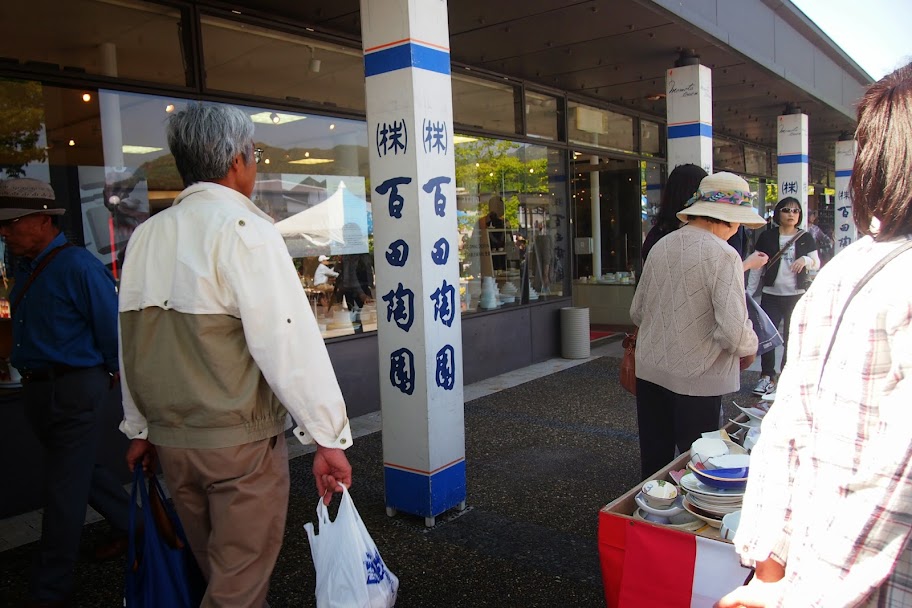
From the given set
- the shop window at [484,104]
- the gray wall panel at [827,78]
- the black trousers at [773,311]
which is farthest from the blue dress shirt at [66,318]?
the gray wall panel at [827,78]

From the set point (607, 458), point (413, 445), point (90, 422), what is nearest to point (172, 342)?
A: point (90, 422)

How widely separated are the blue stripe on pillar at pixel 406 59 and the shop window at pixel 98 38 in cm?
211

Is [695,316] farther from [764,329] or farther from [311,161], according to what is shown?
[311,161]

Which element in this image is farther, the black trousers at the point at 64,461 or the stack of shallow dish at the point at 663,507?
the black trousers at the point at 64,461

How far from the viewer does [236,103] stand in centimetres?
552

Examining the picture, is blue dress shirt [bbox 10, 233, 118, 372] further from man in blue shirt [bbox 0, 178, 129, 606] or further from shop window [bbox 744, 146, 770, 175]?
shop window [bbox 744, 146, 770, 175]

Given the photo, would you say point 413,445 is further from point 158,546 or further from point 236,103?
point 236,103

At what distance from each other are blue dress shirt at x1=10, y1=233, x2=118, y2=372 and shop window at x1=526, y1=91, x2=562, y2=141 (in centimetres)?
639

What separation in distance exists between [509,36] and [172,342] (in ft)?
18.8

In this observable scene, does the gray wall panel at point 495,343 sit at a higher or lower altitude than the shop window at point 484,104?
lower

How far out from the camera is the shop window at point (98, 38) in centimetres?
440

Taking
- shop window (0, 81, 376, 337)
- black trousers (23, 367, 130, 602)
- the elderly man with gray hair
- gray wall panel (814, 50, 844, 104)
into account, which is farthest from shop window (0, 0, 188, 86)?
gray wall panel (814, 50, 844, 104)

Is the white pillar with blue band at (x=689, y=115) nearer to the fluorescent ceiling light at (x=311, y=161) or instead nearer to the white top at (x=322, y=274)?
the fluorescent ceiling light at (x=311, y=161)

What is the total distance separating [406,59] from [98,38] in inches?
100
